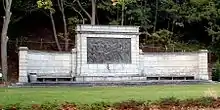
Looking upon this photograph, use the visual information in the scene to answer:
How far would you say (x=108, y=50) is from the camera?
30.7m

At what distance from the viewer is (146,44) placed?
40625 millimetres

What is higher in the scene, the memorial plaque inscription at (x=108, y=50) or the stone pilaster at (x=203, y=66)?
the memorial plaque inscription at (x=108, y=50)

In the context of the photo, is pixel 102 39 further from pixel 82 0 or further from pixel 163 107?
pixel 163 107

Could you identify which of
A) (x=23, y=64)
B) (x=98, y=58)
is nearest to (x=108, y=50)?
(x=98, y=58)

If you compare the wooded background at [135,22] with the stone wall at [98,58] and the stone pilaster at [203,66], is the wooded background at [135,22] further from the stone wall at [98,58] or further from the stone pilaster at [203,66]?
the stone wall at [98,58]

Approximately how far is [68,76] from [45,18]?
14711mm

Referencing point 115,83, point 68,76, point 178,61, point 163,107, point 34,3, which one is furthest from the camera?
point 34,3

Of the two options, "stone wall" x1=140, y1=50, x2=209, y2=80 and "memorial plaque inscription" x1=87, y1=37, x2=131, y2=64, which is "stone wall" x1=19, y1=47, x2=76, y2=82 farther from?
"stone wall" x1=140, y1=50, x2=209, y2=80

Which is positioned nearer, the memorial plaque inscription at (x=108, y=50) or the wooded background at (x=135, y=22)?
the memorial plaque inscription at (x=108, y=50)

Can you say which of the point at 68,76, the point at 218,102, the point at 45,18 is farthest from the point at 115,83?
the point at 45,18

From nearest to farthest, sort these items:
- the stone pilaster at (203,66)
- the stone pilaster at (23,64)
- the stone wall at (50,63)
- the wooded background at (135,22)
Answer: the stone pilaster at (23,64) < the stone wall at (50,63) < the stone pilaster at (203,66) < the wooded background at (135,22)

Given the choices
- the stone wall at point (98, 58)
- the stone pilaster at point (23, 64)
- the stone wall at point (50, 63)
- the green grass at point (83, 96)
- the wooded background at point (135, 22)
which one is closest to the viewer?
the green grass at point (83, 96)

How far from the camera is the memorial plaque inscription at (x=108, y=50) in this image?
30.5 m

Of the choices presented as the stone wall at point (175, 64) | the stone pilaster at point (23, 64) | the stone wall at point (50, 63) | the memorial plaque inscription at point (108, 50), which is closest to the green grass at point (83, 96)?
the stone pilaster at point (23, 64)
